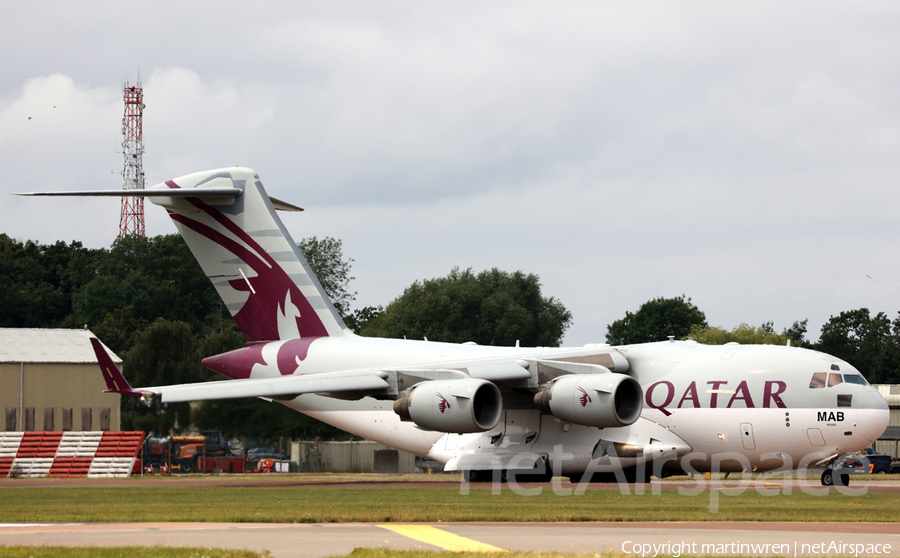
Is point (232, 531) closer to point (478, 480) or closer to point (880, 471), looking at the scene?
point (478, 480)

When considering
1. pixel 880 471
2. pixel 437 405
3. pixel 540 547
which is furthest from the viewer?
pixel 880 471

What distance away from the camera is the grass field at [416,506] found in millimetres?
15320

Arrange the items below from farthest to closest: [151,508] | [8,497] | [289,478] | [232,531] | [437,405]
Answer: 1. [289,478]
2. [437,405]
3. [8,497]
4. [151,508]
5. [232,531]

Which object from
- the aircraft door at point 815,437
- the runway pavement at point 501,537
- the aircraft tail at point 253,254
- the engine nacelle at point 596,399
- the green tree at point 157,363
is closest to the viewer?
the runway pavement at point 501,537

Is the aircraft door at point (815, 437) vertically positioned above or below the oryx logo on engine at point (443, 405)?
below

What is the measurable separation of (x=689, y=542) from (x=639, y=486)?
11340 mm

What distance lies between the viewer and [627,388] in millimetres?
23281

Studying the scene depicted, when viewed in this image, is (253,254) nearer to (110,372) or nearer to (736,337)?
(110,372)

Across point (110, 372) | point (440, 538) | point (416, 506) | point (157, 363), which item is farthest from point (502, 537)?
point (157, 363)

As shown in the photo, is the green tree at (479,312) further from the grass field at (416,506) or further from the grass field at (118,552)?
the grass field at (118,552)

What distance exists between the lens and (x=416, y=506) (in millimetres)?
17500

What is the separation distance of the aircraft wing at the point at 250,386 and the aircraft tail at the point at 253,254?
5183mm

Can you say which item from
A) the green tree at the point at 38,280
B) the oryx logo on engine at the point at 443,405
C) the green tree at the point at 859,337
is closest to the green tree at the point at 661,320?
the green tree at the point at 859,337

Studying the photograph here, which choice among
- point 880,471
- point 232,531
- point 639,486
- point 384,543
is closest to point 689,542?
point 384,543
